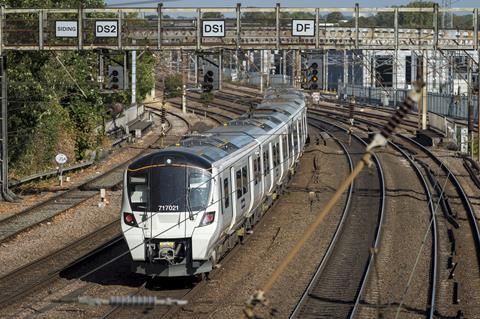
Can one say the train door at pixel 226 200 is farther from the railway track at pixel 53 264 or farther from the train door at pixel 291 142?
the train door at pixel 291 142

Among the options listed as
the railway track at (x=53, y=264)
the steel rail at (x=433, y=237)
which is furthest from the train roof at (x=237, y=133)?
the steel rail at (x=433, y=237)

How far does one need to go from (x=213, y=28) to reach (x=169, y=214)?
1095cm

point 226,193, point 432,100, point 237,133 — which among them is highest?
point 432,100

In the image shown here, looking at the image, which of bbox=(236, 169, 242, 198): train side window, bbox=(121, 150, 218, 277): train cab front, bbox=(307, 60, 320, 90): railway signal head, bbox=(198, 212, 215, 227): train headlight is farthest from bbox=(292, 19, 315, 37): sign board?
bbox=(198, 212, 215, 227): train headlight

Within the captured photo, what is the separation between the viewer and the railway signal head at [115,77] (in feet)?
84.0

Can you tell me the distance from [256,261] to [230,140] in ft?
9.66

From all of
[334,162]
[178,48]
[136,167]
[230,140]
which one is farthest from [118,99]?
[136,167]

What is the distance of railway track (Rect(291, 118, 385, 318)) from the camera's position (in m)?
14.9

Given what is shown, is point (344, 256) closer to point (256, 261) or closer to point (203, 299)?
point (256, 261)

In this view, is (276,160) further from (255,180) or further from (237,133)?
(255,180)

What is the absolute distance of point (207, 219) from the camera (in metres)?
15.9

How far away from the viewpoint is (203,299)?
610 inches

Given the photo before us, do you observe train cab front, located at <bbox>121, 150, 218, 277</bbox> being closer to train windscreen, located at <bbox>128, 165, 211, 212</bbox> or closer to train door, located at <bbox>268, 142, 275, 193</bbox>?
train windscreen, located at <bbox>128, 165, 211, 212</bbox>

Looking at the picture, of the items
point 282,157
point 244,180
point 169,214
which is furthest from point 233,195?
point 282,157
